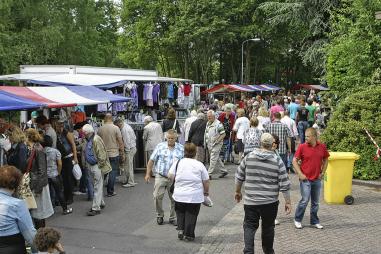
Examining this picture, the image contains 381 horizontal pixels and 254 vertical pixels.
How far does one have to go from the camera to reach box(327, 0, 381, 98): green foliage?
1619 centimetres

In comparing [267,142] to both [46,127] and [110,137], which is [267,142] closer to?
[46,127]

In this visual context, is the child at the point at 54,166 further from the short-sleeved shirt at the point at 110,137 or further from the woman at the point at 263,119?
the woman at the point at 263,119

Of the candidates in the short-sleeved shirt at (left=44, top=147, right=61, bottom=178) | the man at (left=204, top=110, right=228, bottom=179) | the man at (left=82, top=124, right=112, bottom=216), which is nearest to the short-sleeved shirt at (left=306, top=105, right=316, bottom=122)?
the man at (left=204, top=110, right=228, bottom=179)

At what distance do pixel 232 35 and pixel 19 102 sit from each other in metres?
33.1

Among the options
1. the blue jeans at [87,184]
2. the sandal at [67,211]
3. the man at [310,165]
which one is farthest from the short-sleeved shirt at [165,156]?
the blue jeans at [87,184]

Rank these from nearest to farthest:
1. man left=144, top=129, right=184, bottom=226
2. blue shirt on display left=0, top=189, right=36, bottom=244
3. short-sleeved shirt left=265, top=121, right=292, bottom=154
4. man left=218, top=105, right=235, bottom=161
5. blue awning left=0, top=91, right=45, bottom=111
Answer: blue shirt on display left=0, top=189, right=36, bottom=244, man left=144, top=129, right=184, bottom=226, blue awning left=0, top=91, right=45, bottom=111, short-sleeved shirt left=265, top=121, right=292, bottom=154, man left=218, top=105, right=235, bottom=161

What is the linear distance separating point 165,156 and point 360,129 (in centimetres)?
637

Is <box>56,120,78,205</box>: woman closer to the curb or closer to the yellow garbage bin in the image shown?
the yellow garbage bin

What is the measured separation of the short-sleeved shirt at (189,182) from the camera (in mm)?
7336

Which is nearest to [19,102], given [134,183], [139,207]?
[139,207]

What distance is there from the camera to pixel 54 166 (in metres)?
8.80

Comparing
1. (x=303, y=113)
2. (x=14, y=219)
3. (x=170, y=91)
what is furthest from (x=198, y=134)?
(x=170, y=91)

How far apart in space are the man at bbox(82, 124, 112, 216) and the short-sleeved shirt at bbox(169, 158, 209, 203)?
2.52 meters

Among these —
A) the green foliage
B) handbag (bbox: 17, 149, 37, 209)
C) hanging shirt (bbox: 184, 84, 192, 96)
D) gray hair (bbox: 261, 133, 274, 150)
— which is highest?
the green foliage
